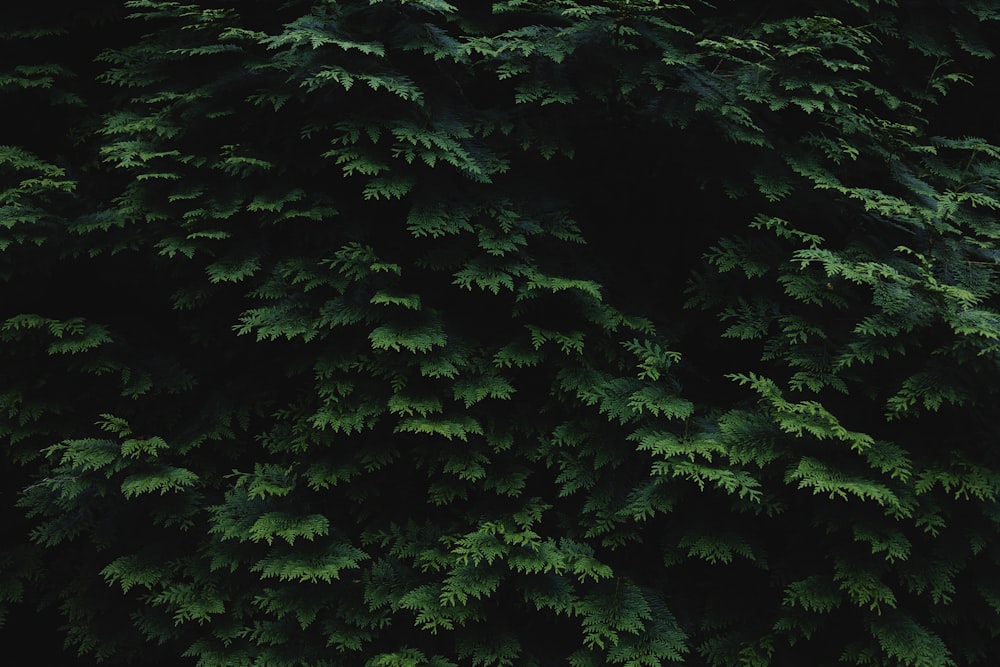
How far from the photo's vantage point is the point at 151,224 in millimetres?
3256

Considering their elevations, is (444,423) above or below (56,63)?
below

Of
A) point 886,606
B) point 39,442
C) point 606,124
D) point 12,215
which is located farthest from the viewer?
point 606,124

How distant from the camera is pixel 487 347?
325cm

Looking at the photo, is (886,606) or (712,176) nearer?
(886,606)

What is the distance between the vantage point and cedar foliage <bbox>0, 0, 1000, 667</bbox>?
2.91 meters

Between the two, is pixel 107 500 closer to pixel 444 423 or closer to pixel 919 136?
pixel 444 423

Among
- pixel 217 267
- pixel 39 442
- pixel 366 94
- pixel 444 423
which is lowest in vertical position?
pixel 39 442

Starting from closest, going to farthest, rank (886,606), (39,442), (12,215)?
(886,606) → (12,215) → (39,442)

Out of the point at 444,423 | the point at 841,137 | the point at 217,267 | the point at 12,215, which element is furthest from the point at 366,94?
the point at 841,137

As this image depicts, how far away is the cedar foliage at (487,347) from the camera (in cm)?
291

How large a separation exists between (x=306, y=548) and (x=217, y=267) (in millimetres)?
1447

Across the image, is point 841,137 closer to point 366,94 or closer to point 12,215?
point 366,94

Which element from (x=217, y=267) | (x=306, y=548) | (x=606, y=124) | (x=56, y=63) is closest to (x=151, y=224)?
(x=217, y=267)

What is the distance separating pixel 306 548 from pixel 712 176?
2798 millimetres
